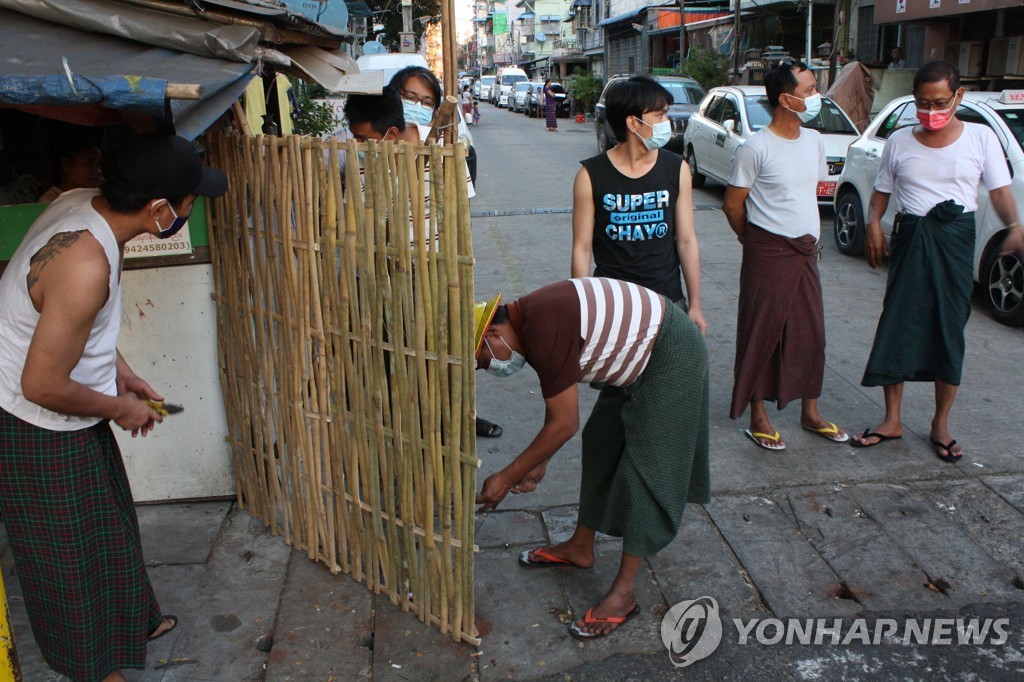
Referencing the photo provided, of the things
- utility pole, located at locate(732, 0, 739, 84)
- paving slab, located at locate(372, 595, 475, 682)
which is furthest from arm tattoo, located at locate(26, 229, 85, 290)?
utility pole, located at locate(732, 0, 739, 84)

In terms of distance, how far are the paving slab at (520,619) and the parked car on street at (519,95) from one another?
38330 mm

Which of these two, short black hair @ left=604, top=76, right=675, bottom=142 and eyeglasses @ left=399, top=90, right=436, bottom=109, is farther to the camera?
eyeglasses @ left=399, top=90, right=436, bottom=109

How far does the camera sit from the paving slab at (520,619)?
2.90 m

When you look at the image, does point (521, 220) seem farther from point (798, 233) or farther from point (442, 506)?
point (442, 506)

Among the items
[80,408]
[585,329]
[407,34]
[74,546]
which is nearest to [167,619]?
[74,546]

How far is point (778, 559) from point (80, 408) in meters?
2.56

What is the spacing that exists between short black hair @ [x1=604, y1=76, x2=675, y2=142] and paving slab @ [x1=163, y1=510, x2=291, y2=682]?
86.4 inches

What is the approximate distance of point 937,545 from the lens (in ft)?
11.6

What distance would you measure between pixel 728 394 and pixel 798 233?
1309 millimetres

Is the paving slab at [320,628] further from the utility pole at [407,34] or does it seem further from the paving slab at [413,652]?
the utility pole at [407,34]

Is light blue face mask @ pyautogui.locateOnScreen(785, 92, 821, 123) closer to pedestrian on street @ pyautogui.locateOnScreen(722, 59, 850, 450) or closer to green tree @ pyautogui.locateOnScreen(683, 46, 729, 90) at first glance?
pedestrian on street @ pyautogui.locateOnScreen(722, 59, 850, 450)

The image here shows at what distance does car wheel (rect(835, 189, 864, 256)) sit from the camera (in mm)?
8695

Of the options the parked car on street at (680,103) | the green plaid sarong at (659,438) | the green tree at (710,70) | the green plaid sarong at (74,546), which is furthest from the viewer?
the green tree at (710,70)

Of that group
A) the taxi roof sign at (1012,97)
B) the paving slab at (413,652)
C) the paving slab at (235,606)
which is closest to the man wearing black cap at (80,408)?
the paving slab at (235,606)
